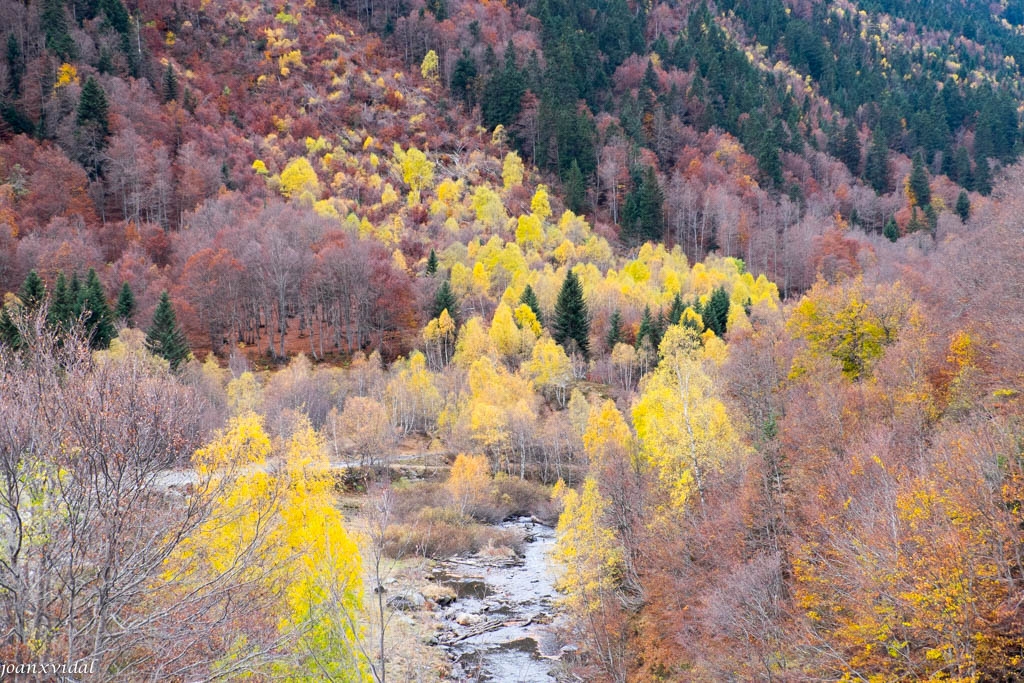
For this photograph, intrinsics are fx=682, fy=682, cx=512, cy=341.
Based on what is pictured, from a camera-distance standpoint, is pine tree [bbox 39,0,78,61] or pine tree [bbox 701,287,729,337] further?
pine tree [bbox 39,0,78,61]

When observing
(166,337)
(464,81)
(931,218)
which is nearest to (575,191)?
(464,81)

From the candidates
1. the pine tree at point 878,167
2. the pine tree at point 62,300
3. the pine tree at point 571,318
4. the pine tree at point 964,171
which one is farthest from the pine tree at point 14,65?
the pine tree at point 964,171

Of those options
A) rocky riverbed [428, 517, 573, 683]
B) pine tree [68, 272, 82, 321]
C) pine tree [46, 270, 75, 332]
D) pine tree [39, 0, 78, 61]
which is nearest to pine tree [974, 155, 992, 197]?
rocky riverbed [428, 517, 573, 683]

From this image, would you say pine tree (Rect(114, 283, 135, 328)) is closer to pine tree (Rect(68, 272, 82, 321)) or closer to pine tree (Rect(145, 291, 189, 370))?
pine tree (Rect(68, 272, 82, 321))

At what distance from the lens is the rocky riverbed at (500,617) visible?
94.6 feet

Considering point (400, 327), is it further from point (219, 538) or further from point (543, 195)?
point (219, 538)

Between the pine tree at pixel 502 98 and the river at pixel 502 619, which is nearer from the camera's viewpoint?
the river at pixel 502 619

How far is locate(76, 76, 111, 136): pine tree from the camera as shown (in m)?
105

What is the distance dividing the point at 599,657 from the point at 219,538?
16.0 m

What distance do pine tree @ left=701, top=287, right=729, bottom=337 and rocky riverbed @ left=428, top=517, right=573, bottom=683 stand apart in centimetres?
3918

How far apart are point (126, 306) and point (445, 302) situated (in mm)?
34088

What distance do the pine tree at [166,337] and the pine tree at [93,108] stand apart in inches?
2326

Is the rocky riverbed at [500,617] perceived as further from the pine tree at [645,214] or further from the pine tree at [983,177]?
the pine tree at [983,177]

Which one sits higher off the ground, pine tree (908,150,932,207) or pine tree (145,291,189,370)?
pine tree (908,150,932,207)
